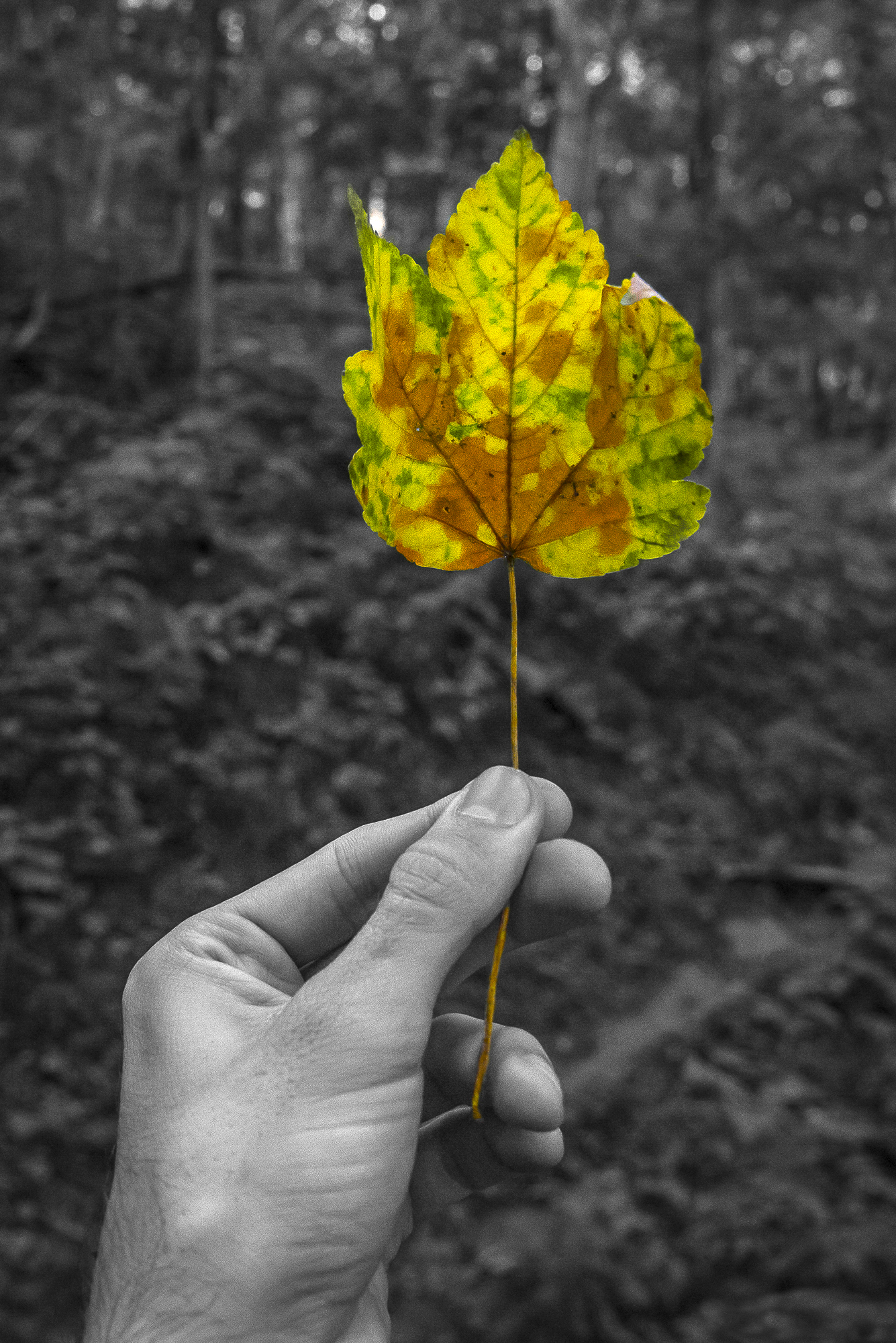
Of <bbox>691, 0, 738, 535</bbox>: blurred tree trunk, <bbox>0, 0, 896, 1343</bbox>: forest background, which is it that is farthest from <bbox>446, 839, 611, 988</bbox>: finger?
<bbox>691, 0, 738, 535</bbox>: blurred tree trunk

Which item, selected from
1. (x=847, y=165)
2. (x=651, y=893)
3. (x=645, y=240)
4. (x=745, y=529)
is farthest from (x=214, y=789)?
(x=847, y=165)

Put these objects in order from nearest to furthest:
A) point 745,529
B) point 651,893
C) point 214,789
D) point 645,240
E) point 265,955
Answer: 1. point 265,955
2. point 214,789
3. point 651,893
4. point 745,529
5. point 645,240

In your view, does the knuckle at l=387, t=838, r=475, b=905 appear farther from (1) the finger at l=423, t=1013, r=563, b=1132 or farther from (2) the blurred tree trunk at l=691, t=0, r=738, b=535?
(2) the blurred tree trunk at l=691, t=0, r=738, b=535

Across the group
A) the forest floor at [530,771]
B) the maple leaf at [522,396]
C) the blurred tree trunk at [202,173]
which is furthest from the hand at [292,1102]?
the blurred tree trunk at [202,173]

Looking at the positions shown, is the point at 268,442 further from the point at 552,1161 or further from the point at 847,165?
the point at 847,165

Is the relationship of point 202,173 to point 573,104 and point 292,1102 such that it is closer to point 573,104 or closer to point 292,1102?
point 573,104

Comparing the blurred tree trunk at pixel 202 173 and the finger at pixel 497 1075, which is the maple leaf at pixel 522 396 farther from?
the blurred tree trunk at pixel 202 173
